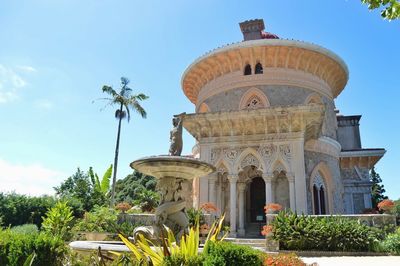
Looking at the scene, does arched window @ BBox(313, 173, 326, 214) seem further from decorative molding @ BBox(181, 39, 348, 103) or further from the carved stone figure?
the carved stone figure

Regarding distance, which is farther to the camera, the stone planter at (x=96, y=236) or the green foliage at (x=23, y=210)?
the green foliage at (x=23, y=210)

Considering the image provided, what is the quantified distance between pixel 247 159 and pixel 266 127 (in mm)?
1847

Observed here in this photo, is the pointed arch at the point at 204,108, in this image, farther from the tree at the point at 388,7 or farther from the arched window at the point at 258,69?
the tree at the point at 388,7

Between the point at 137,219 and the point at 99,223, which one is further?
the point at 99,223

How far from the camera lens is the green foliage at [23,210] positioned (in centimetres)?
2614

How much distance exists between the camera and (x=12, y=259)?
20.3 ft

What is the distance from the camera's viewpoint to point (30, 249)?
623 centimetres

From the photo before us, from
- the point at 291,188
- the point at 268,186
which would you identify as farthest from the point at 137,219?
the point at 291,188

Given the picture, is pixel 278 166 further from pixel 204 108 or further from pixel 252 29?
pixel 252 29

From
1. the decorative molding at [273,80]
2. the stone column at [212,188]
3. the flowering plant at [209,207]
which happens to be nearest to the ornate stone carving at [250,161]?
the stone column at [212,188]

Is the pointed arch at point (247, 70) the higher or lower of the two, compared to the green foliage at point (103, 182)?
higher

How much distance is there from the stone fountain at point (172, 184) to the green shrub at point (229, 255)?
325cm

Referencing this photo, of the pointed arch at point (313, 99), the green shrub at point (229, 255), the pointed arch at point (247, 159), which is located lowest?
the green shrub at point (229, 255)

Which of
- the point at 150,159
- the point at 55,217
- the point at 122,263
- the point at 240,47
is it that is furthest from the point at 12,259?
the point at 240,47
